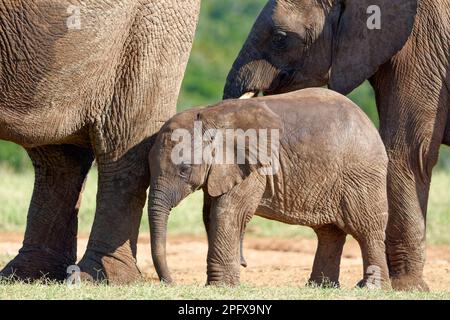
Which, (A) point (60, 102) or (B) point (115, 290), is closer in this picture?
(B) point (115, 290)

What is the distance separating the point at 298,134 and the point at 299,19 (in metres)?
1.57

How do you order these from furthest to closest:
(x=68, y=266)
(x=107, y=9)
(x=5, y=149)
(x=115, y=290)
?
(x=5, y=149)
(x=68, y=266)
(x=107, y=9)
(x=115, y=290)

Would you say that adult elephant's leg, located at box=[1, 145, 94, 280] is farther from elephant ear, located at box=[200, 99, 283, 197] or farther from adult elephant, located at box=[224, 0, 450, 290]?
adult elephant, located at box=[224, 0, 450, 290]

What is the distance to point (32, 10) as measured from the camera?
7.76 meters

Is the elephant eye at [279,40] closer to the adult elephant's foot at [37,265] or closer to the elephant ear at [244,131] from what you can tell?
the elephant ear at [244,131]

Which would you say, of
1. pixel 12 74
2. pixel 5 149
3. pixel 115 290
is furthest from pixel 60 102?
pixel 5 149

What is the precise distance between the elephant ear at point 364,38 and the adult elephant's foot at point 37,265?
6.98ft

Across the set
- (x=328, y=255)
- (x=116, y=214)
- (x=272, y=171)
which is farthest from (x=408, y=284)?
(x=116, y=214)

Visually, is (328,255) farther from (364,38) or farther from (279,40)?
(279,40)

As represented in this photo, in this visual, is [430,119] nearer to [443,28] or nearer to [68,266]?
[443,28]

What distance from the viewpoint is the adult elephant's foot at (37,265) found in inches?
351

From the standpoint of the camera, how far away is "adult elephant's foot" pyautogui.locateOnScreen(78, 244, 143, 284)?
8.40 m

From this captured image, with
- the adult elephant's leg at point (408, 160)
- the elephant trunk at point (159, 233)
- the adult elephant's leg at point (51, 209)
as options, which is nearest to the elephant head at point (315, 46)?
the adult elephant's leg at point (408, 160)

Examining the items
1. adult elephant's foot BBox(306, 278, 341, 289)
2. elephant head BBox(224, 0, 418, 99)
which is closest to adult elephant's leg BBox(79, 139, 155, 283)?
adult elephant's foot BBox(306, 278, 341, 289)
